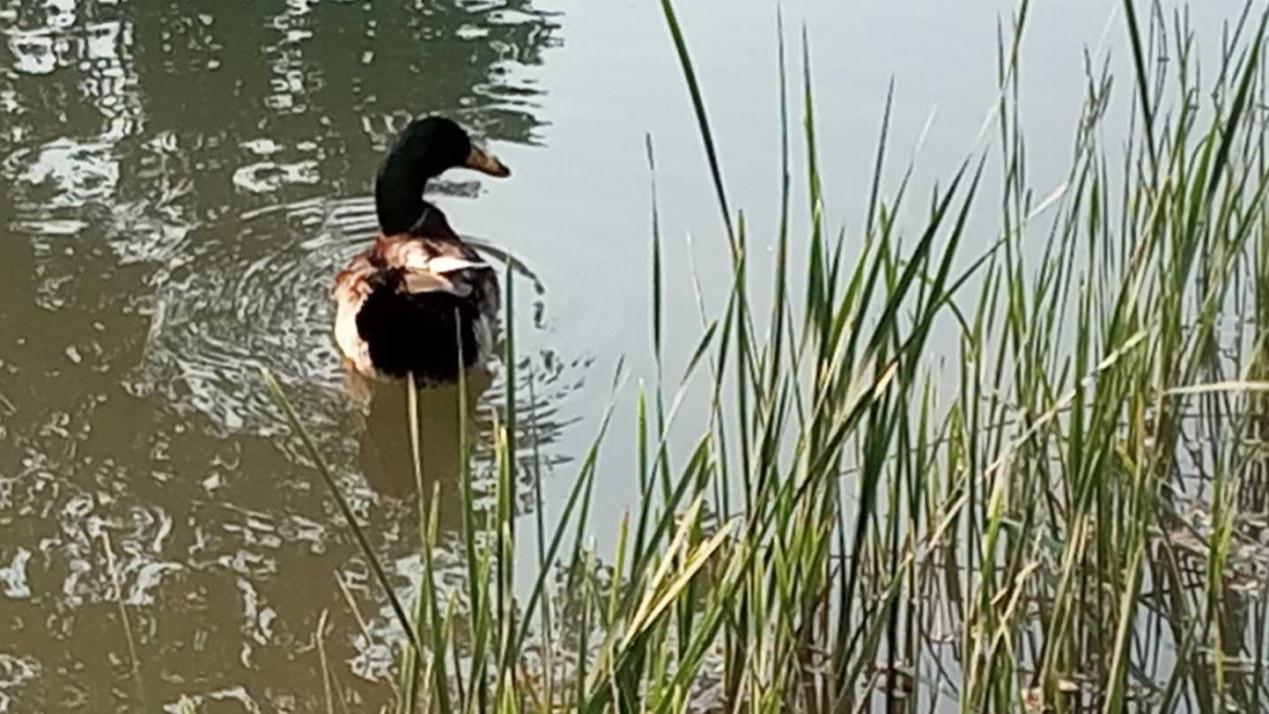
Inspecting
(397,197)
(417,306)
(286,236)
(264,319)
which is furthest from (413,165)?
(417,306)

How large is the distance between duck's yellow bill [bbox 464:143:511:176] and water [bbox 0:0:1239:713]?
139 mm

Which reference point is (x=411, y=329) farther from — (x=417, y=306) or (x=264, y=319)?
(x=264, y=319)

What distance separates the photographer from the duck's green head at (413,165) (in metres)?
4.42

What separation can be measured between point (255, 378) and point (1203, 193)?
2.09m

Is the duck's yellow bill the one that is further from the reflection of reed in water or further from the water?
the reflection of reed in water

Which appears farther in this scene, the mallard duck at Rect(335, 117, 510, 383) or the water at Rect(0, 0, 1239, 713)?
the mallard duck at Rect(335, 117, 510, 383)

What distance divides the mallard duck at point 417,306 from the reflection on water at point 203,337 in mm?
88

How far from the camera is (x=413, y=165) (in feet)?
14.6

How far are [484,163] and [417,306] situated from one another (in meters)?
0.86

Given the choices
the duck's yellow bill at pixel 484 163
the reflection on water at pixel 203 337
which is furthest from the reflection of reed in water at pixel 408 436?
the duck's yellow bill at pixel 484 163

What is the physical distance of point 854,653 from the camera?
2410 mm

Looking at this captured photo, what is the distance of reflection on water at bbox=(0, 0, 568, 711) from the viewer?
9.52 feet

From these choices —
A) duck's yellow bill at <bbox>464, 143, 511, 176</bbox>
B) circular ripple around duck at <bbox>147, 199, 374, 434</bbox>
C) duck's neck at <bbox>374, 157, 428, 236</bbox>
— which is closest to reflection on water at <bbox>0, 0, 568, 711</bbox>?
circular ripple around duck at <bbox>147, 199, 374, 434</bbox>

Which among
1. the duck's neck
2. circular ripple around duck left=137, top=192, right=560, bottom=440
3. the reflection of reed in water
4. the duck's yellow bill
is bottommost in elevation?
the reflection of reed in water
